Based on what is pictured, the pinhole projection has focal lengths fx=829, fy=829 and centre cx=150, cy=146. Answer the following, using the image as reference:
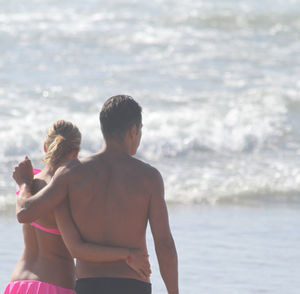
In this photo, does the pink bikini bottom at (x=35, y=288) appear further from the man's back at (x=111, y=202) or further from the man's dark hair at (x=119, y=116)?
the man's dark hair at (x=119, y=116)

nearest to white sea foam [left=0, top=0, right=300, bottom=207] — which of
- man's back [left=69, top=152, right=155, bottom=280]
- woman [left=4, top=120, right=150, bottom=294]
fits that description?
woman [left=4, top=120, right=150, bottom=294]

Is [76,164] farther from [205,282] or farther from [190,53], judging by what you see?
[190,53]

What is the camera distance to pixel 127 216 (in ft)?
10.9

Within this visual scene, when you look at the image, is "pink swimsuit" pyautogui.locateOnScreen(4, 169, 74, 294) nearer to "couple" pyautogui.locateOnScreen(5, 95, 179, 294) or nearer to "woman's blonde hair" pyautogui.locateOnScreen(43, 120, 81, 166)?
"couple" pyautogui.locateOnScreen(5, 95, 179, 294)

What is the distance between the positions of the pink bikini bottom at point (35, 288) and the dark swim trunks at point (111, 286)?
0.29 m

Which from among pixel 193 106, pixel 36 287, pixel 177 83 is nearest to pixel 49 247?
pixel 36 287

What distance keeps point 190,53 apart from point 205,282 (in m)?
11.1

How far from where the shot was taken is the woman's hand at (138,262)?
3.33 m

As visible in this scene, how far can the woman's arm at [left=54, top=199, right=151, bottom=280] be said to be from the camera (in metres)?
3.30

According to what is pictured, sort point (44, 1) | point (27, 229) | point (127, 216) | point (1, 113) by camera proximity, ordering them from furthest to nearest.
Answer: point (44, 1) < point (1, 113) < point (27, 229) < point (127, 216)

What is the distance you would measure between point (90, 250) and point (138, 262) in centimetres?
20

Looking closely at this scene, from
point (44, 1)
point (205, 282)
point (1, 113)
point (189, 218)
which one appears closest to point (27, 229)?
point (205, 282)

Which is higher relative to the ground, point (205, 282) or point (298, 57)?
point (298, 57)

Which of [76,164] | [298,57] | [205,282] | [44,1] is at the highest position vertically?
[44,1]
